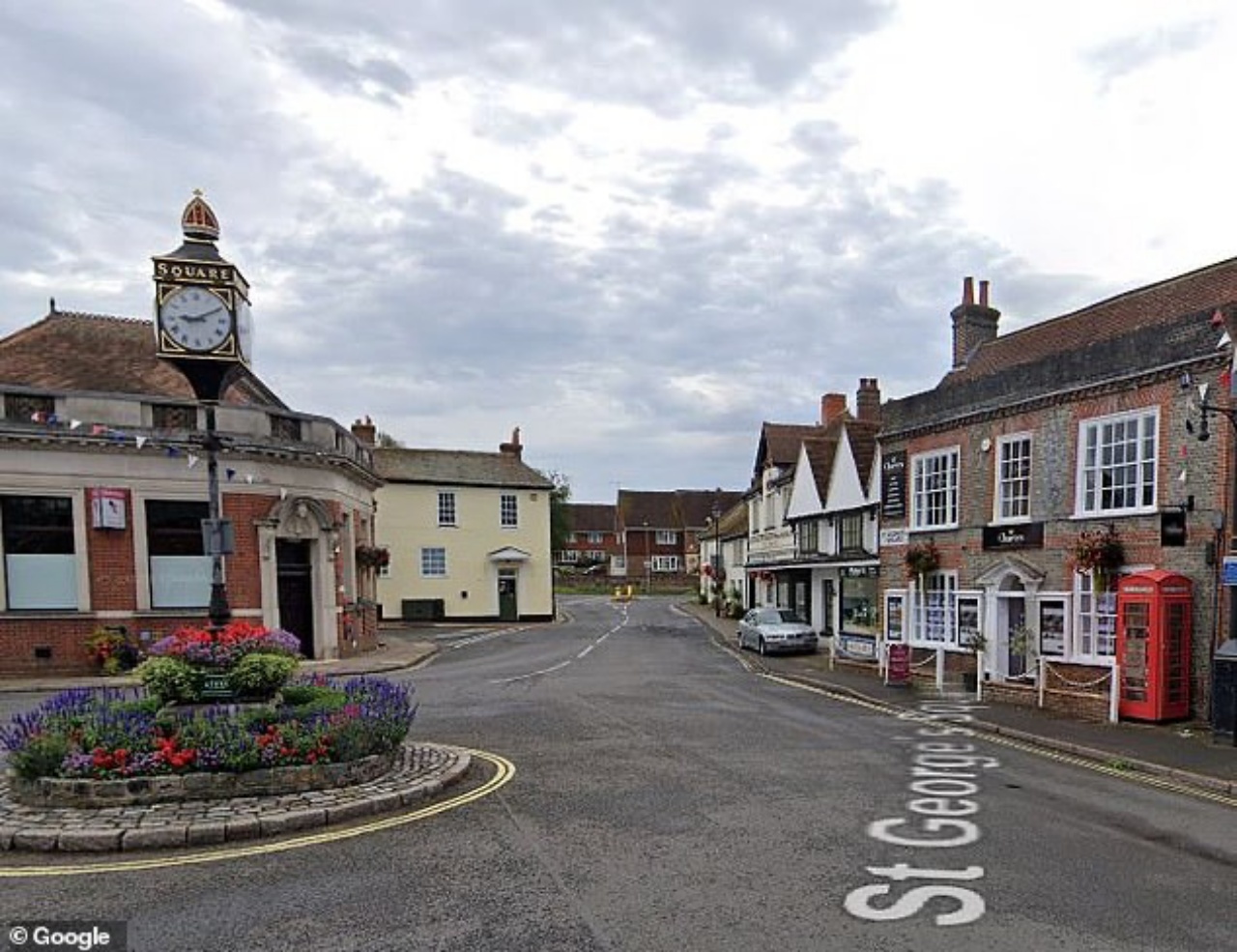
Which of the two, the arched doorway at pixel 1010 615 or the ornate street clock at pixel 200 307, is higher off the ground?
the ornate street clock at pixel 200 307

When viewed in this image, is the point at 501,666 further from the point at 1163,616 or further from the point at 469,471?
the point at 469,471

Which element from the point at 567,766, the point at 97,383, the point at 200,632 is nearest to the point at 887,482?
the point at 567,766

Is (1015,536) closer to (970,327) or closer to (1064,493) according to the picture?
(1064,493)

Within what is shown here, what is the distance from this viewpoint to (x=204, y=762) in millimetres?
7859

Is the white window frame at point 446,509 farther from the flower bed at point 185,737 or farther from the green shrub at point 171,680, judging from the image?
the green shrub at point 171,680

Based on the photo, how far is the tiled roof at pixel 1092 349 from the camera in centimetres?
1328

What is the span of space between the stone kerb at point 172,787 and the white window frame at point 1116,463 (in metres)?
13.4

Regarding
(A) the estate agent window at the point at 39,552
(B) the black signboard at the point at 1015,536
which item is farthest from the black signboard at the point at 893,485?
(A) the estate agent window at the point at 39,552

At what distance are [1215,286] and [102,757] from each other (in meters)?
20.6

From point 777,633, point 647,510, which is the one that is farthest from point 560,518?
point 777,633

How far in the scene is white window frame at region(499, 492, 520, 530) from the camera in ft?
139

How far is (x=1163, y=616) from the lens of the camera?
12414mm

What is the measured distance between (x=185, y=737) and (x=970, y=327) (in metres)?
22.9

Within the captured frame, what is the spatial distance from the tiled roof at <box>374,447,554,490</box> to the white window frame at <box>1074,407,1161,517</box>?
1227 inches
